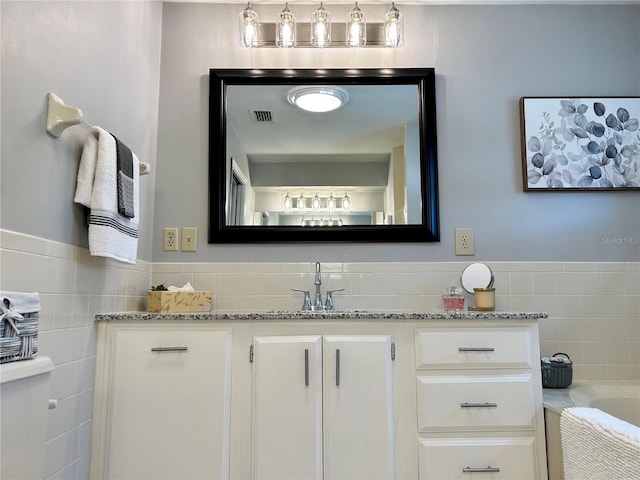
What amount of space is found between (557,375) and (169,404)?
1533 mm

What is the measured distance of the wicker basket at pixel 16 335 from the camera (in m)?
0.98

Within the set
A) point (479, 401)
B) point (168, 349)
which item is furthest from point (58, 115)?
point (479, 401)

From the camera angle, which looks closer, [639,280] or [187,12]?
[639,280]

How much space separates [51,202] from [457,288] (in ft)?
5.41

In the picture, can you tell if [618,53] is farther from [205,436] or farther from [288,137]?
[205,436]

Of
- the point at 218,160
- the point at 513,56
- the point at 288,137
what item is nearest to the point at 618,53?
the point at 513,56

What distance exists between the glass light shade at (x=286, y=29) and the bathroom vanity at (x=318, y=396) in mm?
1372

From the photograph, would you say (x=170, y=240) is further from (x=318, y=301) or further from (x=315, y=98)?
(x=315, y=98)

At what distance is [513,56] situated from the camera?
218cm

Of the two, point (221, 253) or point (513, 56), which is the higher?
point (513, 56)

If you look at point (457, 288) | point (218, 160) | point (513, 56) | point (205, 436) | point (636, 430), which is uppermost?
point (513, 56)

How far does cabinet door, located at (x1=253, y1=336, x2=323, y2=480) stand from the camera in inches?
58.4

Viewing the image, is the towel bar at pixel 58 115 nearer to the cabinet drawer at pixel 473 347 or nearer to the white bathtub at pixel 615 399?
the cabinet drawer at pixel 473 347

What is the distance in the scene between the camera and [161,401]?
1509 millimetres
